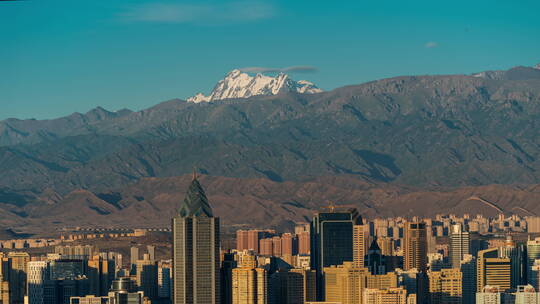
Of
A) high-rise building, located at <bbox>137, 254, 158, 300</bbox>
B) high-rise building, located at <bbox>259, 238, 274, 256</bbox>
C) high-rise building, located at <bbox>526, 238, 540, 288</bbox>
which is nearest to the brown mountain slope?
high-rise building, located at <bbox>259, 238, 274, 256</bbox>

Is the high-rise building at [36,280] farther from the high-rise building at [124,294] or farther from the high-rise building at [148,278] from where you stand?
the high-rise building at [124,294]

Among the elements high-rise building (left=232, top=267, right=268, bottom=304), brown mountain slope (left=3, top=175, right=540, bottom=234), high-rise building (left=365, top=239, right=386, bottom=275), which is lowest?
high-rise building (left=232, top=267, right=268, bottom=304)

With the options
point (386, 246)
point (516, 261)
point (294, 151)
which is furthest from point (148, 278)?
point (294, 151)

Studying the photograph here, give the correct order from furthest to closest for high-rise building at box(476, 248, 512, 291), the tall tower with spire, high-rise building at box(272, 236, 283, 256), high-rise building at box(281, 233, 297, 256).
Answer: high-rise building at box(272, 236, 283, 256) < high-rise building at box(281, 233, 297, 256) < high-rise building at box(476, 248, 512, 291) < the tall tower with spire

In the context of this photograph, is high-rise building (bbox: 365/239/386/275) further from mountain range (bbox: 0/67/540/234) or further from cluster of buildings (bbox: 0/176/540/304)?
mountain range (bbox: 0/67/540/234)

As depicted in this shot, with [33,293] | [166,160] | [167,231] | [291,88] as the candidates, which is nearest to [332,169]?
→ [166,160]

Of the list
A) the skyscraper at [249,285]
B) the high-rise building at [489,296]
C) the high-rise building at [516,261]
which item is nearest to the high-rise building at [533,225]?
the high-rise building at [516,261]
